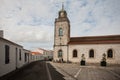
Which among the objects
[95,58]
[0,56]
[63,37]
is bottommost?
[95,58]

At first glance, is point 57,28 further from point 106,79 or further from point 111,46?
point 106,79

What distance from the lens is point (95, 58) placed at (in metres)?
29.5

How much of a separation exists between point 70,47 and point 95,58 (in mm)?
6716

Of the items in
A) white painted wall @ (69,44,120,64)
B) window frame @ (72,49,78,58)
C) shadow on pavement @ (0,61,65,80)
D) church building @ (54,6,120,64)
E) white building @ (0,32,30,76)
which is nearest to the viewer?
shadow on pavement @ (0,61,65,80)

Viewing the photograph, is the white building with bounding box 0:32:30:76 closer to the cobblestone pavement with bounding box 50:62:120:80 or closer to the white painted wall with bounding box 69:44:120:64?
the cobblestone pavement with bounding box 50:62:120:80

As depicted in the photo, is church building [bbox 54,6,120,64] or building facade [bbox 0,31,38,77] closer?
building facade [bbox 0,31,38,77]

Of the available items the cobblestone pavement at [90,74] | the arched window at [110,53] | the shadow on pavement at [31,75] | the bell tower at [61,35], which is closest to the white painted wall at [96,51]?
the arched window at [110,53]

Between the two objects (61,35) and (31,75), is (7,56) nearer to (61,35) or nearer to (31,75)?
(31,75)

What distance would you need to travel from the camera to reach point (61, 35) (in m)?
34.7

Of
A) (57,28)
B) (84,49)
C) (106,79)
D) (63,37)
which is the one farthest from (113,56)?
(106,79)

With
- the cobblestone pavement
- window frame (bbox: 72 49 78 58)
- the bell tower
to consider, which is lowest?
the cobblestone pavement

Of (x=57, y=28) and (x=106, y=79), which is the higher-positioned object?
(x=57, y=28)

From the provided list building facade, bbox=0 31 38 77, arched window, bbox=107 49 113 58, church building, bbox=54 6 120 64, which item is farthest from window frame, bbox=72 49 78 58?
building facade, bbox=0 31 38 77

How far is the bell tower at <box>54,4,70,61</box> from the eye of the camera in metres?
33.6
